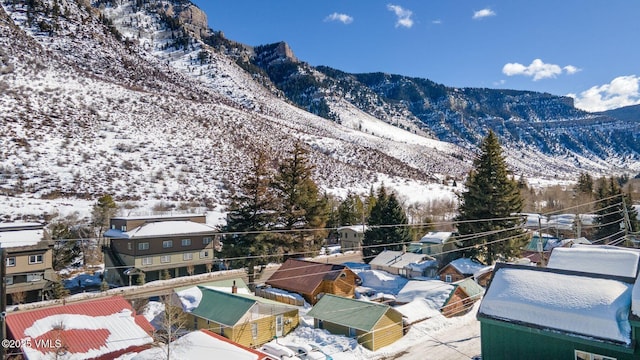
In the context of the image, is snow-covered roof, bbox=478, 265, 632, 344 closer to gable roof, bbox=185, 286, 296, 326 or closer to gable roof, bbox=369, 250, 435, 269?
gable roof, bbox=185, 286, 296, 326

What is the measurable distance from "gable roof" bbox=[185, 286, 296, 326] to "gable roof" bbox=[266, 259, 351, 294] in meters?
6.16

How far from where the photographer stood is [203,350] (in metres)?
15.0

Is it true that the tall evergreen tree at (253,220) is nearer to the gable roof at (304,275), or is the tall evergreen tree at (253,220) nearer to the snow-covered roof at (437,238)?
the gable roof at (304,275)

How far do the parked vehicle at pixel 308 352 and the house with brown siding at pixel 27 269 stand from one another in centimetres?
2144

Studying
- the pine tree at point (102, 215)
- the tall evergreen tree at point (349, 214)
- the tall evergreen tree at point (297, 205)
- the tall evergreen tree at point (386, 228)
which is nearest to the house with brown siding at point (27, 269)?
the pine tree at point (102, 215)

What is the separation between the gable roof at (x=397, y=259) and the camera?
37731 millimetres

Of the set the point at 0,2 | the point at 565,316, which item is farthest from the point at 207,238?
the point at 0,2

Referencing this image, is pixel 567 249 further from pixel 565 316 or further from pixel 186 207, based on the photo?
pixel 186 207

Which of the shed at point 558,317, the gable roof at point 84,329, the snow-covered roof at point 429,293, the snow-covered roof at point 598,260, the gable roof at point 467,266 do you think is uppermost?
the snow-covered roof at point 598,260

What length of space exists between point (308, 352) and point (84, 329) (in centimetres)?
1070

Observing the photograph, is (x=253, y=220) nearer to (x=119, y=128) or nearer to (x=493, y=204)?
(x=493, y=204)

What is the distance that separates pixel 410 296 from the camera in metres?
28.0

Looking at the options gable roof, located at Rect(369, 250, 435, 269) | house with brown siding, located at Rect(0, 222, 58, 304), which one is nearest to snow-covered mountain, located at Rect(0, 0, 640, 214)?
house with brown siding, located at Rect(0, 222, 58, 304)

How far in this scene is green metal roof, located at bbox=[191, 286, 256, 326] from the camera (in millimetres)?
21953
